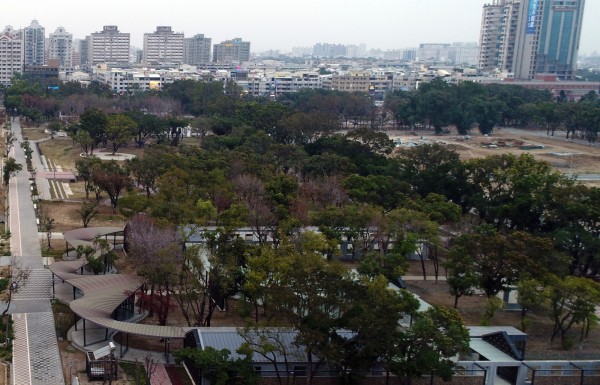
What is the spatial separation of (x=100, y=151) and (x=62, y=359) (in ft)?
106

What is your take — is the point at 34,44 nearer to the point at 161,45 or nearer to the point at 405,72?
the point at 161,45

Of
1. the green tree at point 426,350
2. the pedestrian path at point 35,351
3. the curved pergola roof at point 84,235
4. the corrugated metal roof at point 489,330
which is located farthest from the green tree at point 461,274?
the curved pergola roof at point 84,235

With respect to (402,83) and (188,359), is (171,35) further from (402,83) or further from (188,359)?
(188,359)

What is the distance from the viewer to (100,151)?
1811 inches

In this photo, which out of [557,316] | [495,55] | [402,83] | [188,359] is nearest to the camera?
[188,359]

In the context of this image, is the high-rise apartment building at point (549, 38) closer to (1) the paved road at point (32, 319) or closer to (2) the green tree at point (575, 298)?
(1) the paved road at point (32, 319)

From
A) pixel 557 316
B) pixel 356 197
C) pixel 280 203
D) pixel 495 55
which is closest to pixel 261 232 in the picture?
pixel 280 203

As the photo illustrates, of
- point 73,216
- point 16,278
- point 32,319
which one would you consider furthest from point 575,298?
point 73,216

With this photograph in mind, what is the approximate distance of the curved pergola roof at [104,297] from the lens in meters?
15.3

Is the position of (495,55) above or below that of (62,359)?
above

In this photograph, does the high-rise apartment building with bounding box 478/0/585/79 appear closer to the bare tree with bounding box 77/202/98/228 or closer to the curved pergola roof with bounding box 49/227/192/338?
the bare tree with bounding box 77/202/98/228

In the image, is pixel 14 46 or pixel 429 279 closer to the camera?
pixel 429 279

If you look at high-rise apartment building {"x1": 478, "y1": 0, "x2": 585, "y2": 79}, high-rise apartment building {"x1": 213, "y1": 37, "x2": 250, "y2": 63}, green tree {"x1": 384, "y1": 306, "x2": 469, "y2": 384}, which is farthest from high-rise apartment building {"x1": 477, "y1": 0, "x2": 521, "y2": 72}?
green tree {"x1": 384, "y1": 306, "x2": 469, "y2": 384}

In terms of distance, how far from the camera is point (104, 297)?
54.9 ft
